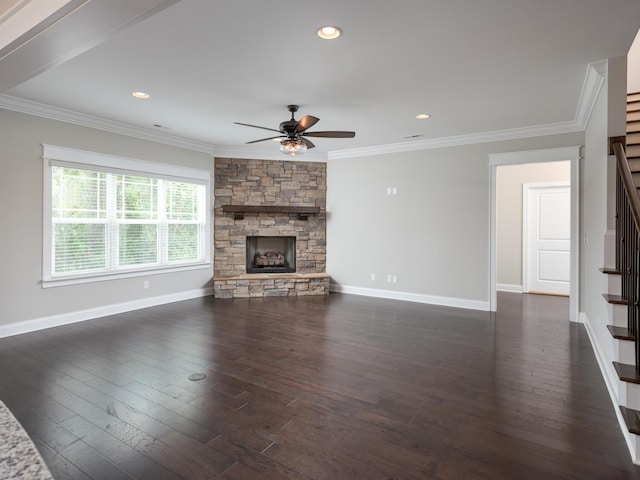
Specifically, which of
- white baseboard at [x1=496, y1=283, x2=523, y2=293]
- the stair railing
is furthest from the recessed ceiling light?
white baseboard at [x1=496, y1=283, x2=523, y2=293]

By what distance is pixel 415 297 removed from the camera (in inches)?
243

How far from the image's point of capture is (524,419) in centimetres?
241

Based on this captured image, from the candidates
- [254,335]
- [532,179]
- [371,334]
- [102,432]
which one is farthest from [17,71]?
[532,179]

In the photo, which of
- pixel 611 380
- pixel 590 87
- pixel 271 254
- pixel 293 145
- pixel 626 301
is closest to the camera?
pixel 626 301

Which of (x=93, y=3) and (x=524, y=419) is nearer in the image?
Result: (x=93, y=3)

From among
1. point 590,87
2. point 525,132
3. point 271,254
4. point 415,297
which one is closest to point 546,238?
point 525,132

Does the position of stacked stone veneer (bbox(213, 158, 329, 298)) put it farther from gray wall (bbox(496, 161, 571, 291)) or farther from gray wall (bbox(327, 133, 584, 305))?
gray wall (bbox(496, 161, 571, 291))

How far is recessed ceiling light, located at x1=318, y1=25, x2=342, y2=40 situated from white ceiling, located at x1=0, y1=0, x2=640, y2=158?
52mm

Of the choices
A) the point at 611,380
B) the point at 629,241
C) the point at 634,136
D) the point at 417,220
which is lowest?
the point at 611,380

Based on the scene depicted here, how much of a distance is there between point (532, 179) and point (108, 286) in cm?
781

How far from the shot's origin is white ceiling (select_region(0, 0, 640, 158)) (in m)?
2.43

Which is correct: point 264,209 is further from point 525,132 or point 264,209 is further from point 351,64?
point 525,132

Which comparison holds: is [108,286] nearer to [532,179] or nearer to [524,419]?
[524,419]

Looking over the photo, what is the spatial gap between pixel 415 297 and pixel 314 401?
392 cm
